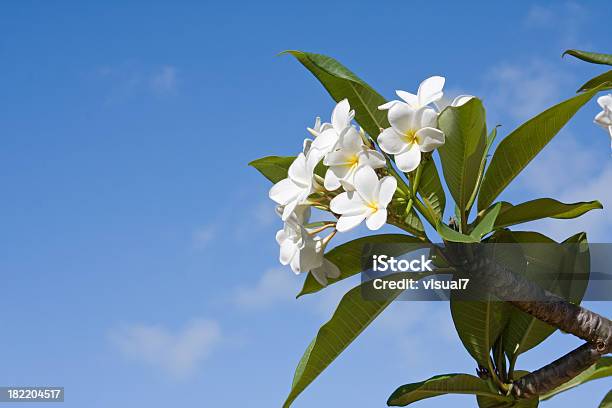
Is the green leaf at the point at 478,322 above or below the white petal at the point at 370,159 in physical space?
below

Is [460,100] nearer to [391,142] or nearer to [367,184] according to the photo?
[391,142]

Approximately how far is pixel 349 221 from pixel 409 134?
0.25m

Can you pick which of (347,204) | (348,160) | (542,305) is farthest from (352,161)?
(542,305)

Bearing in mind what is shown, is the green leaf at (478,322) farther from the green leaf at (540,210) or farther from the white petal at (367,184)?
the white petal at (367,184)

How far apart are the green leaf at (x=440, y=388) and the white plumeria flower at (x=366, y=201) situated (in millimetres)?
663

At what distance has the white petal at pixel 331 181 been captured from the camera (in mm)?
1684

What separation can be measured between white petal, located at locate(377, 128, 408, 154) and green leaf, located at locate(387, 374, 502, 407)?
2.41 ft

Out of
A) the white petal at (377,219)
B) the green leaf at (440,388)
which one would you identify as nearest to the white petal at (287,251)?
the white petal at (377,219)

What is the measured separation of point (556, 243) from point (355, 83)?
741mm

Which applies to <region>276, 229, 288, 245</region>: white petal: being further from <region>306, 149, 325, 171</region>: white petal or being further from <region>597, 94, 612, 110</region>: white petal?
<region>597, 94, 612, 110</region>: white petal

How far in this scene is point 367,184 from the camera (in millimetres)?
1616

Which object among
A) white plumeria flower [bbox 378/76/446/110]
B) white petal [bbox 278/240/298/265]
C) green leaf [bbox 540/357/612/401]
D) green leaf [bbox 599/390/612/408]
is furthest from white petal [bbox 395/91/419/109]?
green leaf [bbox 599/390/612/408]

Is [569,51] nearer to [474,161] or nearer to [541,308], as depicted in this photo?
[474,161]

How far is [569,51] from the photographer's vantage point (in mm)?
2074
